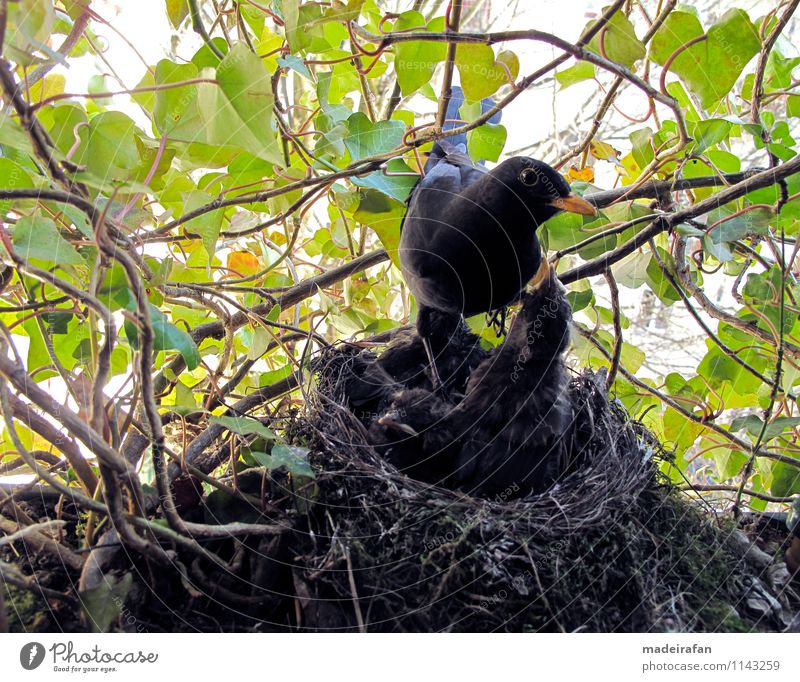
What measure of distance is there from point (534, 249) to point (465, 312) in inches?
7.5

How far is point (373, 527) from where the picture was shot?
94 cm

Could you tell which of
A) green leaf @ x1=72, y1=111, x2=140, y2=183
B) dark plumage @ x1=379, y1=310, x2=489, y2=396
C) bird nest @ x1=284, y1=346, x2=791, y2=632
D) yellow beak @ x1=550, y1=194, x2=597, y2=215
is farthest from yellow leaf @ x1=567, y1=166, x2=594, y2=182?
green leaf @ x1=72, y1=111, x2=140, y2=183

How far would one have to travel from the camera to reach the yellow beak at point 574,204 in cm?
117

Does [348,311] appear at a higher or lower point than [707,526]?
higher

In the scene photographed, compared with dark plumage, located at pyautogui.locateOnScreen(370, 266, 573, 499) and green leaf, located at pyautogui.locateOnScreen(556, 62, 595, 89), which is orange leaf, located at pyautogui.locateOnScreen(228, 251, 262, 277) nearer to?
dark plumage, located at pyautogui.locateOnScreen(370, 266, 573, 499)

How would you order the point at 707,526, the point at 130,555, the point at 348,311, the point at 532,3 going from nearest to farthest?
the point at 130,555 → the point at 707,526 → the point at 532,3 → the point at 348,311

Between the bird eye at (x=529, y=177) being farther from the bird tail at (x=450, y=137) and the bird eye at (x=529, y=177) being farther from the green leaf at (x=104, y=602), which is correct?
the green leaf at (x=104, y=602)

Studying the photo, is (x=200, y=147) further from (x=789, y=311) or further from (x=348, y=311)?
(x=789, y=311)

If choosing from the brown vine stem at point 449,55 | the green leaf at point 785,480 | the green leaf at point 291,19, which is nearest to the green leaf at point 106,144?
the green leaf at point 291,19

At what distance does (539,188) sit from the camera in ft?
3.95

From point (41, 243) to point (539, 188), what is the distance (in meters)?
0.80

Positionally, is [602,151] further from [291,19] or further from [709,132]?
[291,19]

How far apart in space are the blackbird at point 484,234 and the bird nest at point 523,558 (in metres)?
0.35
